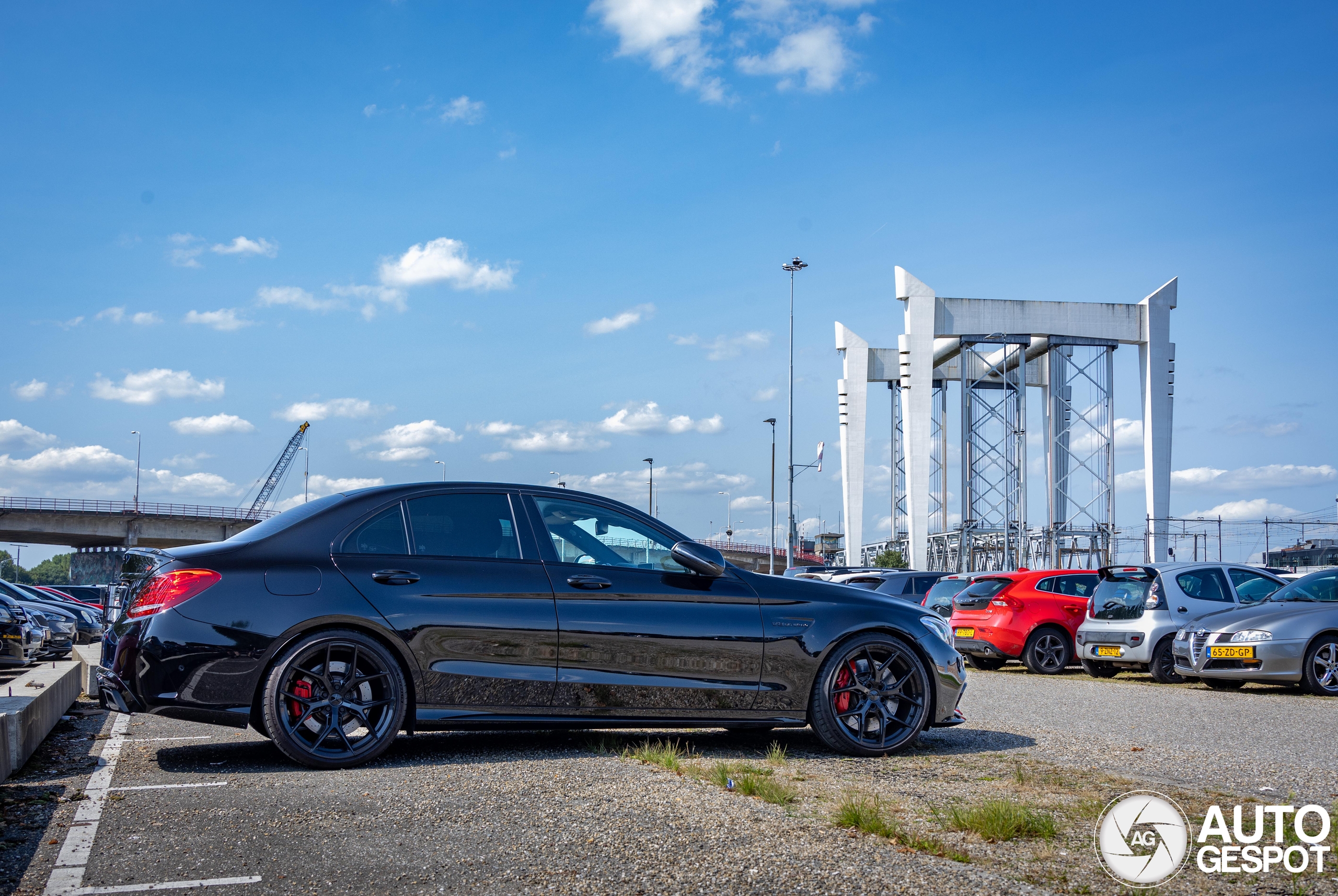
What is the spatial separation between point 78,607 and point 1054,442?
41.0 m

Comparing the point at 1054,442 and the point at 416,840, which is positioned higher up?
the point at 1054,442

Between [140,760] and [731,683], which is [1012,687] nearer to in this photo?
[731,683]

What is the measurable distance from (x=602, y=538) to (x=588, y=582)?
0.31 m

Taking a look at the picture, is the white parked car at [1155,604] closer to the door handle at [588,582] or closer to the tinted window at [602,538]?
the tinted window at [602,538]

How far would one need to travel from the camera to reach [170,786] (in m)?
5.43

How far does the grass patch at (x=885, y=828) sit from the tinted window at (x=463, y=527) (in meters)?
2.54

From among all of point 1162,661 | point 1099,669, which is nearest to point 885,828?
point 1162,661

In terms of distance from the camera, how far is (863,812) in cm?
441

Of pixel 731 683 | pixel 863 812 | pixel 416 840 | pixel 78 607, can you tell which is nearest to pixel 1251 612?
pixel 731 683

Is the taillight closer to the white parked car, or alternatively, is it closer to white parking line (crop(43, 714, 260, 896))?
white parking line (crop(43, 714, 260, 896))

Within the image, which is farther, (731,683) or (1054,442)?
(1054,442)

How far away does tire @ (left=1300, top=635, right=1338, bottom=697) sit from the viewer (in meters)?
11.6

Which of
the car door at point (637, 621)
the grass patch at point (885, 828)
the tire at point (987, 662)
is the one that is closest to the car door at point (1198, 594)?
the tire at point (987, 662)

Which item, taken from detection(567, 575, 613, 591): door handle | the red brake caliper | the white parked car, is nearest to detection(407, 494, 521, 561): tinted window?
detection(567, 575, 613, 591): door handle
